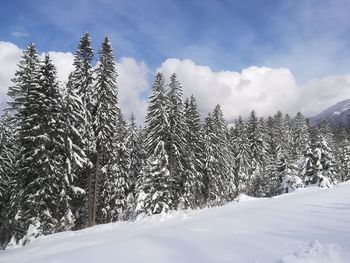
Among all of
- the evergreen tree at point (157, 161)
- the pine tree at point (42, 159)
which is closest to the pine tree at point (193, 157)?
the evergreen tree at point (157, 161)

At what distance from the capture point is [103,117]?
31.0m

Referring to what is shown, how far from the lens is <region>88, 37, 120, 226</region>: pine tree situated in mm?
30906

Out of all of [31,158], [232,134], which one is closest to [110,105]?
[31,158]

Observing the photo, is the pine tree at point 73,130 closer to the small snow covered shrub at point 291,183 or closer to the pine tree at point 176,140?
the pine tree at point 176,140

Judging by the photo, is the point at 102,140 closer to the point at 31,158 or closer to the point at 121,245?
the point at 31,158

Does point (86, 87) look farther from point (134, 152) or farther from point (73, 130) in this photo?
point (134, 152)

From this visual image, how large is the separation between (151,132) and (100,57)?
997 centimetres

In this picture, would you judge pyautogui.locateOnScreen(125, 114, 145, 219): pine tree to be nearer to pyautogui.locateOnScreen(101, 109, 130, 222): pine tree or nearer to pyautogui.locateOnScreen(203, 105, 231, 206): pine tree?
pyautogui.locateOnScreen(101, 109, 130, 222): pine tree

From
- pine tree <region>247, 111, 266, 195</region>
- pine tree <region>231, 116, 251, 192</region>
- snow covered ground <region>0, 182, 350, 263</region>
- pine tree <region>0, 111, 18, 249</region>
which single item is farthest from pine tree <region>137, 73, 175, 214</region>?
pine tree <region>247, 111, 266, 195</region>

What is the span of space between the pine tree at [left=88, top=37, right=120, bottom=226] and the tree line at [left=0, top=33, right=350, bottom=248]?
0.10m

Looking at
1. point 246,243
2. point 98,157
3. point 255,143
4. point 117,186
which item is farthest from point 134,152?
point 246,243

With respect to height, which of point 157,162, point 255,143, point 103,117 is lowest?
point 157,162

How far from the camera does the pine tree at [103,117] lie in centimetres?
3091

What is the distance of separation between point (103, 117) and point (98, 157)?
393 centimetres
